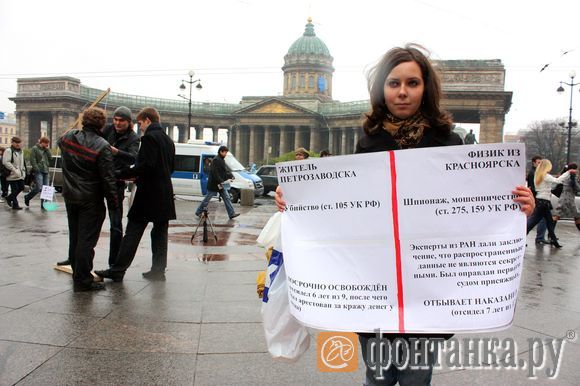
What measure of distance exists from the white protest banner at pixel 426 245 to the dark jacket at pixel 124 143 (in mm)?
5175

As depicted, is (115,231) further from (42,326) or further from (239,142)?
(239,142)

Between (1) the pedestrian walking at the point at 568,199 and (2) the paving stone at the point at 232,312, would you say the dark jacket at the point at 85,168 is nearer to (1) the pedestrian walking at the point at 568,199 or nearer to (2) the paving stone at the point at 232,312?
(2) the paving stone at the point at 232,312

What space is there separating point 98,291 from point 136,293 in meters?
0.41

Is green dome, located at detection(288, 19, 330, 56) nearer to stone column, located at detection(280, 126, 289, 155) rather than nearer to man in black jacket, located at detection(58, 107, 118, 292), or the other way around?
stone column, located at detection(280, 126, 289, 155)

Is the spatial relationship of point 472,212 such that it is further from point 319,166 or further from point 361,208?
point 319,166

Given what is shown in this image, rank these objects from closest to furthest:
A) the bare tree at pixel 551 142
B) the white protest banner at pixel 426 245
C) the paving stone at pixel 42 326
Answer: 1. the white protest banner at pixel 426 245
2. the paving stone at pixel 42 326
3. the bare tree at pixel 551 142

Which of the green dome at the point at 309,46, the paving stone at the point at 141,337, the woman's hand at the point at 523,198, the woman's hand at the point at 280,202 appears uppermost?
the green dome at the point at 309,46

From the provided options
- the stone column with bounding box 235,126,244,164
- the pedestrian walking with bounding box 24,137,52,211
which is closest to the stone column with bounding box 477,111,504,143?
the pedestrian walking with bounding box 24,137,52,211

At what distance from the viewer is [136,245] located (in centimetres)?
621

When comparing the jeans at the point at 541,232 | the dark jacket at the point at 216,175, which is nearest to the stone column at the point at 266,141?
the dark jacket at the point at 216,175

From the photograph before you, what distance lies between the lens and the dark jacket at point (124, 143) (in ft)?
22.3

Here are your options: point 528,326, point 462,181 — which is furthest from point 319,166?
point 528,326

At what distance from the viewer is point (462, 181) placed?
2.11 metres

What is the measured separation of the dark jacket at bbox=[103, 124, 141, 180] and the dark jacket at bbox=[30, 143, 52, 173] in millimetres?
9347
